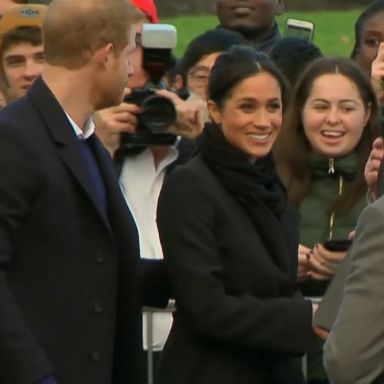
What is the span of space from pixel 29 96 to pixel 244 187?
91 cm

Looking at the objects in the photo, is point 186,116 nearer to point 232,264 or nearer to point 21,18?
point 232,264

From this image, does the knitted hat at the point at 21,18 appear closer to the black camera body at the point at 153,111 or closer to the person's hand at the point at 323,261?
the black camera body at the point at 153,111

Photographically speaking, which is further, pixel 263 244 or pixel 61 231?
pixel 263 244

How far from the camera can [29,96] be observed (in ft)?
15.8

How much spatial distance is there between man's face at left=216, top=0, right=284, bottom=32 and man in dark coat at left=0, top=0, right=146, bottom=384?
3393 millimetres

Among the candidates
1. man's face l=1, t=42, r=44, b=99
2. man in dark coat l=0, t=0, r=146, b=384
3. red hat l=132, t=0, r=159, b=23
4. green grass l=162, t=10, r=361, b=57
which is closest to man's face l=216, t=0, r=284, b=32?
red hat l=132, t=0, r=159, b=23

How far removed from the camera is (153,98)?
582cm

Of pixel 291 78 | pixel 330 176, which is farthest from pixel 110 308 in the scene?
pixel 291 78

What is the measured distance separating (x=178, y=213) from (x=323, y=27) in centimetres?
1264

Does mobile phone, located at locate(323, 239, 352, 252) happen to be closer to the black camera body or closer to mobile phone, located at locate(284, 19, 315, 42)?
the black camera body

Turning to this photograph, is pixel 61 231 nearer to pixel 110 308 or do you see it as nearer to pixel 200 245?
pixel 110 308

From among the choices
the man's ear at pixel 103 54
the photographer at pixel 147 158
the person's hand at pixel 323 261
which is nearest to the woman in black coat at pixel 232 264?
the person's hand at pixel 323 261

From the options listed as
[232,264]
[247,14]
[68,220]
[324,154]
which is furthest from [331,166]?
[247,14]

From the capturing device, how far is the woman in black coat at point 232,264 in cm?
527
